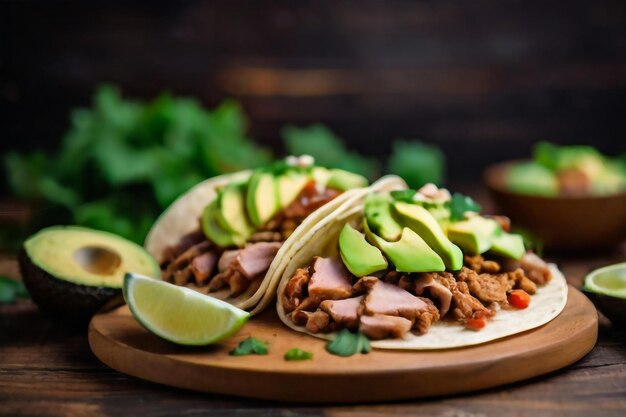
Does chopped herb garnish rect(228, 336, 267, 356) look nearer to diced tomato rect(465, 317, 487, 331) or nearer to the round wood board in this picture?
the round wood board

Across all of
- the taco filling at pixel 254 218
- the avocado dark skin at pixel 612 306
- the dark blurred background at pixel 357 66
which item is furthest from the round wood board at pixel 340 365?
the dark blurred background at pixel 357 66

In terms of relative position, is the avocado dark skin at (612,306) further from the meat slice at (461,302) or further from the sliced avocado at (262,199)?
the sliced avocado at (262,199)

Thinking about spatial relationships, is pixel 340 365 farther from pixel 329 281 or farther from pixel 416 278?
pixel 416 278

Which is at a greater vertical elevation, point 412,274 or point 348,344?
point 412,274

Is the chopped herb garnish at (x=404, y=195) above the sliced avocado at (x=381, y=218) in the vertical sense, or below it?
above

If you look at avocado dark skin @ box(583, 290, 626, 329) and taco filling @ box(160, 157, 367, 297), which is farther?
taco filling @ box(160, 157, 367, 297)

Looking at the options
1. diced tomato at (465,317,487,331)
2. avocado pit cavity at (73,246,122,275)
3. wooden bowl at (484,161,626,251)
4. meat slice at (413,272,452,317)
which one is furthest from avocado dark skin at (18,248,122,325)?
wooden bowl at (484,161,626,251)

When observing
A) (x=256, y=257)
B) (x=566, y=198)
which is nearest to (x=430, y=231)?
(x=256, y=257)
